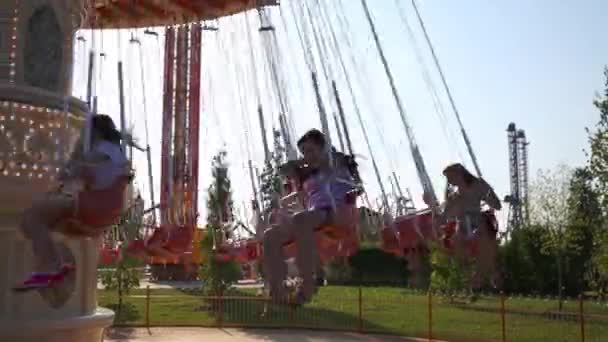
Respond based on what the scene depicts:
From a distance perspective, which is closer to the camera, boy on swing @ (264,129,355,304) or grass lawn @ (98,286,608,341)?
boy on swing @ (264,129,355,304)

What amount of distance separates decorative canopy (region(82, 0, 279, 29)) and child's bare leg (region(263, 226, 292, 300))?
23.0 feet

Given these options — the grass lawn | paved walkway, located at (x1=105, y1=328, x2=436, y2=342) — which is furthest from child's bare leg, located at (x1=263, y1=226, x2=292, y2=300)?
paved walkway, located at (x1=105, y1=328, x2=436, y2=342)

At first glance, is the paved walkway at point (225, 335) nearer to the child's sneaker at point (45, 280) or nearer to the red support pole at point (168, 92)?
the red support pole at point (168, 92)

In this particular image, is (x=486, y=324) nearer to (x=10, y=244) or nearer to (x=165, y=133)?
(x=165, y=133)

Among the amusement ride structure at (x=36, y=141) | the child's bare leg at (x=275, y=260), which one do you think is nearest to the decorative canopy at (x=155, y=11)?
the amusement ride structure at (x=36, y=141)

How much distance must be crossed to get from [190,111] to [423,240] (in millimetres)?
9561

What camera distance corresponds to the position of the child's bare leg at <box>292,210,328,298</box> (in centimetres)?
637

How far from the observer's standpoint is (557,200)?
33062 millimetres

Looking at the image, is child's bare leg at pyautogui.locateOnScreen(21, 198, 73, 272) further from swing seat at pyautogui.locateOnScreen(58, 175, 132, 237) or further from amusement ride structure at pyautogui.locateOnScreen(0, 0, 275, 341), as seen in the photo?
amusement ride structure at pyautogui.locateOnScreen(0, 0, 275, 341)

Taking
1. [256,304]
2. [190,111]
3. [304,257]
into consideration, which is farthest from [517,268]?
[304,257]

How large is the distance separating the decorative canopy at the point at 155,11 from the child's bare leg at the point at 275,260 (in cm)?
700

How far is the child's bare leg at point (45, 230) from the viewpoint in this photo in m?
6.31

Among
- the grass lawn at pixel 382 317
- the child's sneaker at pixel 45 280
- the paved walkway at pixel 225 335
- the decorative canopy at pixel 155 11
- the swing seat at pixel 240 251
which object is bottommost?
the paved walkway at pixel 225 335

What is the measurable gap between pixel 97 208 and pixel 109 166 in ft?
1.12
